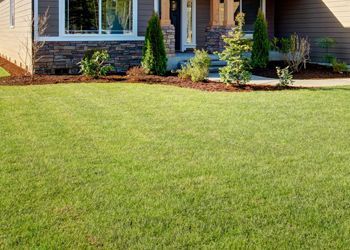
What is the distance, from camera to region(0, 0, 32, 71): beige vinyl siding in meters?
14.0

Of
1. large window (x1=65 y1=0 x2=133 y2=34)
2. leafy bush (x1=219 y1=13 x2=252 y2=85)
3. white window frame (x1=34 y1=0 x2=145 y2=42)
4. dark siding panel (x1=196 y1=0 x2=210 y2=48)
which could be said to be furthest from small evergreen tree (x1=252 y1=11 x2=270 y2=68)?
leafy bush (x1=219 y1=13 x2=252 y2=85)

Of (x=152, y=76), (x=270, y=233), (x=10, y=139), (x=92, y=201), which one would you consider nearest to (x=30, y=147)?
(x=10, y=139)

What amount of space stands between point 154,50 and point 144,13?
5.39ft

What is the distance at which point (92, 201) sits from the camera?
4.10 metres

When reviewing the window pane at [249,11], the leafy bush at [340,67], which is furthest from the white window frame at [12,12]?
the leafy bush at [340,67]

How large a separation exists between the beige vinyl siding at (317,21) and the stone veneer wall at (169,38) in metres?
5.83

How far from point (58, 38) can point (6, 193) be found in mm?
9866

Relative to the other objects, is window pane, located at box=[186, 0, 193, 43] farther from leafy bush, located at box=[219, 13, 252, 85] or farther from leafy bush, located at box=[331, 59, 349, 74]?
leafy bush, located at box=[219, 13, 252, 85]

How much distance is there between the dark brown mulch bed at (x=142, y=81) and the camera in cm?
1088

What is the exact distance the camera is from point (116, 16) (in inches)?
560

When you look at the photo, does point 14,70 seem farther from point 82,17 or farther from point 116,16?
point 116,16

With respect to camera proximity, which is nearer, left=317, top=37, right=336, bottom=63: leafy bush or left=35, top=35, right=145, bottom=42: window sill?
left=35, top=35, right=145, bottom=42: window sill

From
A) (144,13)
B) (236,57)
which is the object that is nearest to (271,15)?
(144,13)

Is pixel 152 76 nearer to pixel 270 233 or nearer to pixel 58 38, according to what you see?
pixel 58 38
